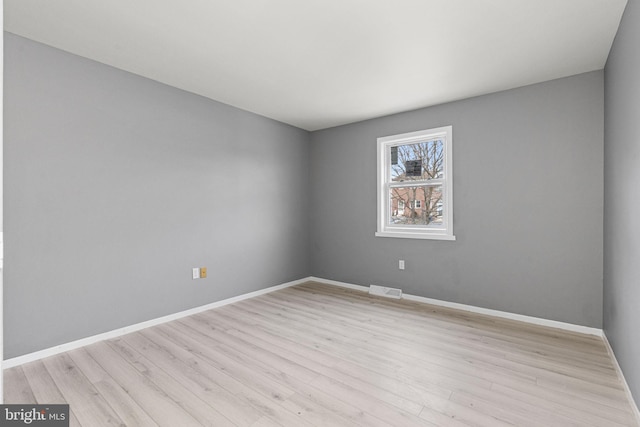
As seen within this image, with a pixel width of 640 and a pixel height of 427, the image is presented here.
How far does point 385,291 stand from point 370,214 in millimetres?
1061

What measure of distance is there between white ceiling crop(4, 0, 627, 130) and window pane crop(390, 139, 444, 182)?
78cm

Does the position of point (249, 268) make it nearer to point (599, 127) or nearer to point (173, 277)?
point (173, 277)

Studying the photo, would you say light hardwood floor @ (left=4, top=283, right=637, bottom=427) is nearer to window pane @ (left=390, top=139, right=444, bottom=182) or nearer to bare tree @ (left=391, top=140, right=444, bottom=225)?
bare tree @ (left=391, top=140, right=444, bottom=225)

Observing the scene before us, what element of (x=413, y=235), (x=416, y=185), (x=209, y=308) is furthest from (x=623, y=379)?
(x=209, y=308)

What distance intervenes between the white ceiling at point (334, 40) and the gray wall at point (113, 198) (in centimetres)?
33

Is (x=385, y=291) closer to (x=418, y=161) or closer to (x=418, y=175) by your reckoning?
(x=418, y=175)

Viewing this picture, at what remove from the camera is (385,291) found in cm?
428

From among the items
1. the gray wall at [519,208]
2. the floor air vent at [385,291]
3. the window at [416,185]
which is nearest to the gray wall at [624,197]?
the gray wall at [519,208]

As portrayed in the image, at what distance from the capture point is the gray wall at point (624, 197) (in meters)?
1.87

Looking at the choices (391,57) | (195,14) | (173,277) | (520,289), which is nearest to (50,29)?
(195,14)

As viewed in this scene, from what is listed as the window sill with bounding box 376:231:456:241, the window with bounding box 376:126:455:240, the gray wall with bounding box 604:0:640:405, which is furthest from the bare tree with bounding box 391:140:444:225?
the gray wall with bounding box 604:0:640:405

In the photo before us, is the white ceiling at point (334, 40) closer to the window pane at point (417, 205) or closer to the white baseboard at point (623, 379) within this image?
the window pane at point (417, 205)

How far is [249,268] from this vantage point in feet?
13.8

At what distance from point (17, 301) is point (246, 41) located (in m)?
2.64
